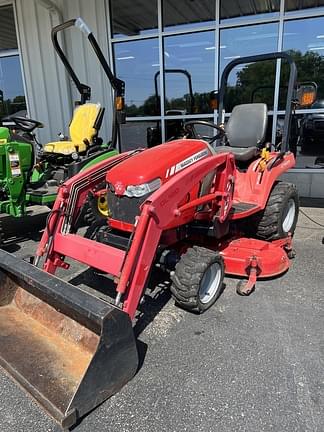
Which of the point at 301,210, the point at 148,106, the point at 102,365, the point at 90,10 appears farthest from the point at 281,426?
the point at 90,10

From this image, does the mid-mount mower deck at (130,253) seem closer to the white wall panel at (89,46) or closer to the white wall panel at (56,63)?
Answer: the white wall panel at (89,46)

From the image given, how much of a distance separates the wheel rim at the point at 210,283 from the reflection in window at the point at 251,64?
377 centimetres

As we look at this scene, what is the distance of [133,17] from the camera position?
6.36 m

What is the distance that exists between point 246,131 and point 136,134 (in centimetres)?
349

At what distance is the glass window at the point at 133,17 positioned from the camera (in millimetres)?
6223

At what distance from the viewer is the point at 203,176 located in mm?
2564

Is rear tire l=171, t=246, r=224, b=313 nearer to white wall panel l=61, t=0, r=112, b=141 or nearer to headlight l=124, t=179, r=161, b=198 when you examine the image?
headlight l=124, t=179, r=161, b=198

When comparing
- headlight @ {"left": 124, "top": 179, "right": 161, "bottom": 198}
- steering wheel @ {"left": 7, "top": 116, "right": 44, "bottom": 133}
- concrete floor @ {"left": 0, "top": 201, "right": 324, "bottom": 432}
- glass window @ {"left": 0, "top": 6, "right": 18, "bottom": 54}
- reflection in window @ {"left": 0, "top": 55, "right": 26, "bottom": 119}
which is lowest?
concrete floor @ {"left": 0, "top": 201, "right": 324, "bottom": 432}

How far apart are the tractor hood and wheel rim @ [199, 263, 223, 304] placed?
781 millimetres

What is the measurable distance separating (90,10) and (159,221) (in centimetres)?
576

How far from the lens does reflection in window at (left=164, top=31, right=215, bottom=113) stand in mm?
6098

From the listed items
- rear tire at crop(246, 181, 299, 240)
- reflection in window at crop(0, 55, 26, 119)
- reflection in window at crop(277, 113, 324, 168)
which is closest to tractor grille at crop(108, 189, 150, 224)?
rear tire at crop(246, 181, 299, 240)

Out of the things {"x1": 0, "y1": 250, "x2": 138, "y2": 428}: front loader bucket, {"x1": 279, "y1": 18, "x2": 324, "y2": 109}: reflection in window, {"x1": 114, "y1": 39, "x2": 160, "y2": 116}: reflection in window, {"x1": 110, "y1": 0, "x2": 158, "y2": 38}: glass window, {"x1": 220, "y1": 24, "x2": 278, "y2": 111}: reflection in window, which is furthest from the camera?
{"x1": 114, "y1": 39, "x2": 160, "y2": 116}: reflection in window

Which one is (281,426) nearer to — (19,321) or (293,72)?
(19,321)
